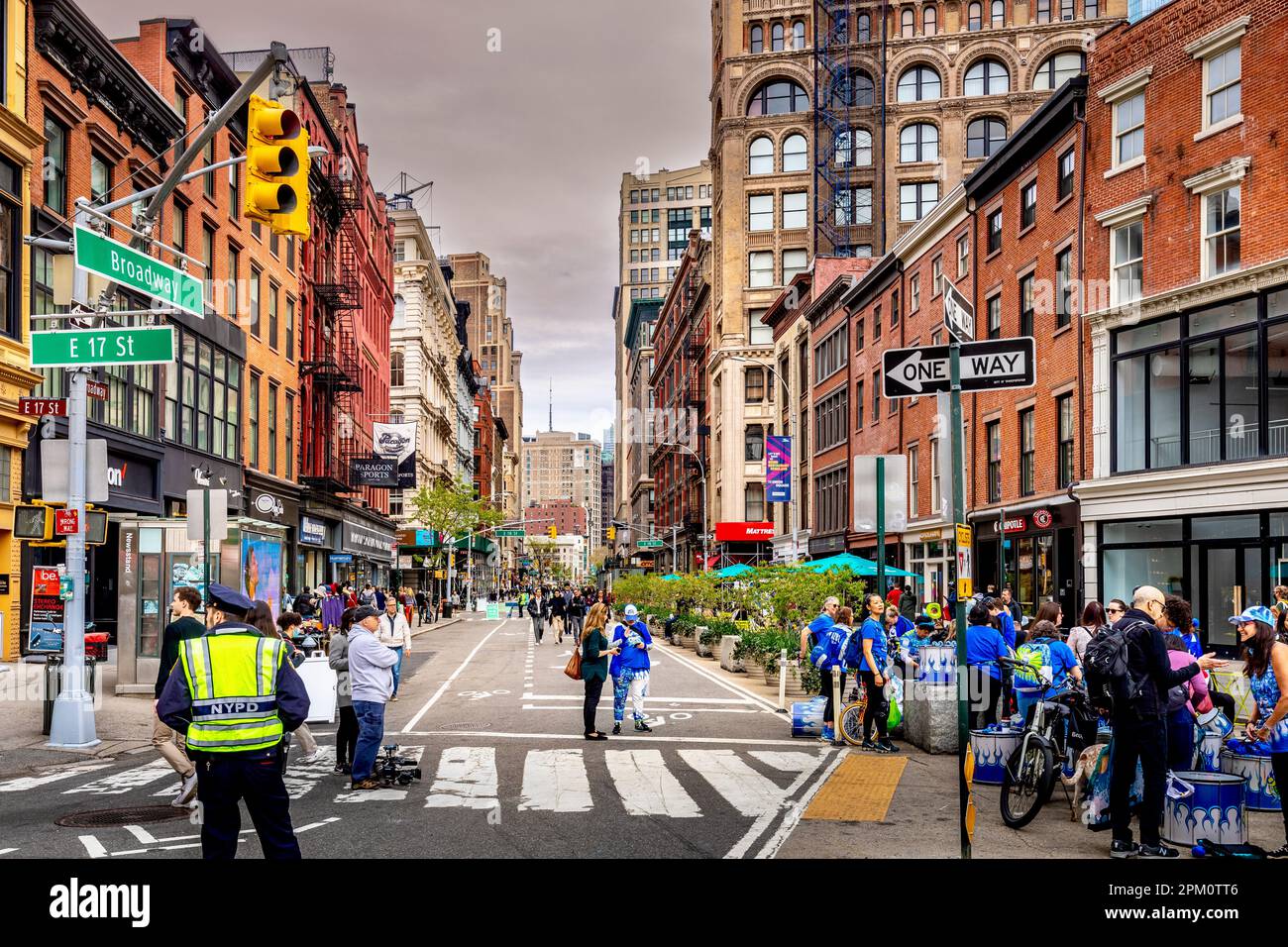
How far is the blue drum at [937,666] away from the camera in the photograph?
15.0m

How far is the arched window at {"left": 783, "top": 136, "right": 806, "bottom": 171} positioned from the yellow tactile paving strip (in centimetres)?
6245

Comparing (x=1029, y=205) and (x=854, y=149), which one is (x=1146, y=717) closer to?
(x=1029, y=205)

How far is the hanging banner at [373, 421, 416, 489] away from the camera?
167 feet

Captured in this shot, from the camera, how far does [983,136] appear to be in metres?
69.5

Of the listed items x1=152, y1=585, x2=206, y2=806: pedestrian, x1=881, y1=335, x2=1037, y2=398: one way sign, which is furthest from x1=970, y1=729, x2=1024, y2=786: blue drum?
x1=152, y1=585, x2=206, y2=806: pedestrian

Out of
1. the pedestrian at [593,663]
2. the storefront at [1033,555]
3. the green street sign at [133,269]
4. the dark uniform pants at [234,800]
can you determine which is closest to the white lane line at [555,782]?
the pedestrian at [593,663]

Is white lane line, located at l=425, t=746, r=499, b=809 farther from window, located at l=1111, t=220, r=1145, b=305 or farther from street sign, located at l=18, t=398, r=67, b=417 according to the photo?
window, located at l=1111, t=220, r=1145, b=305

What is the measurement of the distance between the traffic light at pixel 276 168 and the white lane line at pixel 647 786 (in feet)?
19.7

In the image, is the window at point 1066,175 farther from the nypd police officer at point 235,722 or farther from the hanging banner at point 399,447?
the hanging banner at point 399,447
